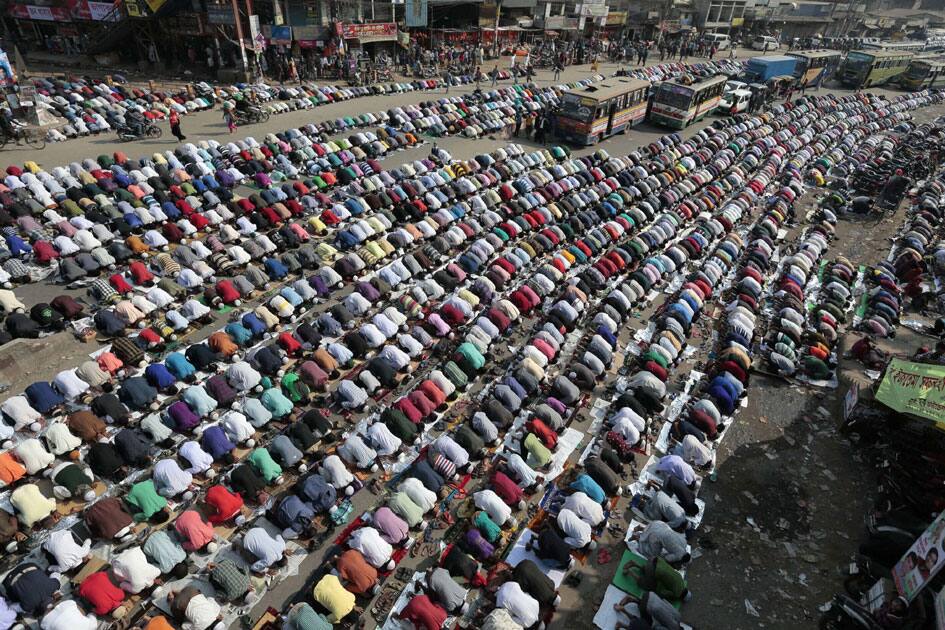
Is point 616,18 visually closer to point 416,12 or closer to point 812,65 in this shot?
point 812,65

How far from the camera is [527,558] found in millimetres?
11016

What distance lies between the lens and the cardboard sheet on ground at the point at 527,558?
10.8m

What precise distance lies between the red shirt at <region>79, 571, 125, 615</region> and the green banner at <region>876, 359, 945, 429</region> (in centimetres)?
1646

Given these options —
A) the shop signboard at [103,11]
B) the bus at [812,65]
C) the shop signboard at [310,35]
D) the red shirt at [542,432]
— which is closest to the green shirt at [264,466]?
the red shirt at [542,432]

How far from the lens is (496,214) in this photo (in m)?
22.1

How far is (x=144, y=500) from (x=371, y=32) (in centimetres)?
4371

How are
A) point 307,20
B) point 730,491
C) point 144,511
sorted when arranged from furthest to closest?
point 307,20
point 730,491
point 144,511

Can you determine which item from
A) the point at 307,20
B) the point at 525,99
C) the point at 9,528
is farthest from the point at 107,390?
the point at 307,20

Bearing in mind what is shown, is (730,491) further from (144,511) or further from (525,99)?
(525,99)

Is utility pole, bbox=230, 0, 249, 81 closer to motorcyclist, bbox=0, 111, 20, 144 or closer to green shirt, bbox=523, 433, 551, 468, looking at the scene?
motorcyclist, bbox=0, 111, 20, 144

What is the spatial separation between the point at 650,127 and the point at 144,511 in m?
38.6

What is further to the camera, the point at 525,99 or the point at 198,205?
the point at 525,99

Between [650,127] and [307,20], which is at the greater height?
[307,20]

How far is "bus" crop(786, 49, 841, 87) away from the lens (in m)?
50.7
